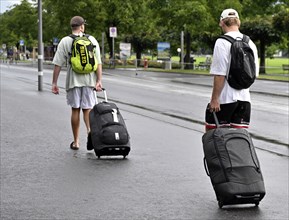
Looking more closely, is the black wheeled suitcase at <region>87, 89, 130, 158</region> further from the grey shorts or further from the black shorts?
the black shorts

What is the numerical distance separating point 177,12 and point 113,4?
447 inches

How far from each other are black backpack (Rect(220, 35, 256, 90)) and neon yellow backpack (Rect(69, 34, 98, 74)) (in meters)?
2.99

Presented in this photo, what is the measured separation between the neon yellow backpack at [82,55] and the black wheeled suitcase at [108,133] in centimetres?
58

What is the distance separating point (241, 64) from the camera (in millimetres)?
5789

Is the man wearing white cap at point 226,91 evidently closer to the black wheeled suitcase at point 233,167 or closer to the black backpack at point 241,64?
the black backpack at point 241,64

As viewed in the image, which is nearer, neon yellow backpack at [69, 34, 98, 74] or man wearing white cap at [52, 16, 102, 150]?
neon yellow backpack at [69, 34, 98, 74]

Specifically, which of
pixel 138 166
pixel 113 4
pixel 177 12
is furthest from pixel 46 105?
pixel 113 4

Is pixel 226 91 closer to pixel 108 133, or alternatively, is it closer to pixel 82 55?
pixel 108 133

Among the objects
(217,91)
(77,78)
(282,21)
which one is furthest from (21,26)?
(217,91)

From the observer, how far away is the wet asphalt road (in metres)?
5.68

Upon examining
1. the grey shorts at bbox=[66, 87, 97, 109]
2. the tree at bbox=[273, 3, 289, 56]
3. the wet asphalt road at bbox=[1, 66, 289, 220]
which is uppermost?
the tree at bbox=[273, 3, 289, 56]

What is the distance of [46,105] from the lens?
15.5 m

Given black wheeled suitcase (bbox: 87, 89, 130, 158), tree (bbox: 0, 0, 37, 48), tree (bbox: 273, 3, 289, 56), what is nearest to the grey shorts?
black wheeled suitcase (bbox: 87, 89, 130, 158)

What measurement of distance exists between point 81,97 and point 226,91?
3306 mm
